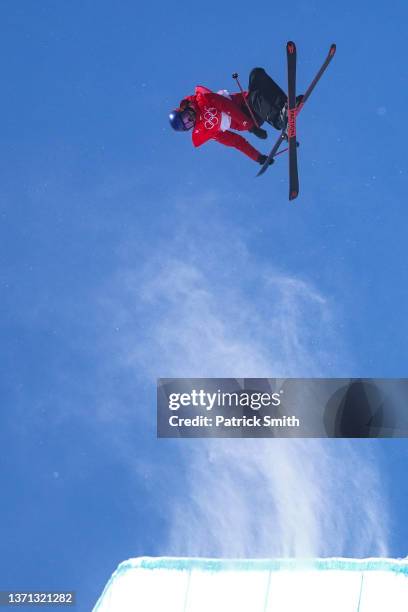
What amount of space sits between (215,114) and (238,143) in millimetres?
513

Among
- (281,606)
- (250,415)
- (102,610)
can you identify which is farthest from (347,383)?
(102,610)

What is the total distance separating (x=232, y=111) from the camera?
819cm

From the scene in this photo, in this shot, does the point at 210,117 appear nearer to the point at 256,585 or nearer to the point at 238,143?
the point at 238,143

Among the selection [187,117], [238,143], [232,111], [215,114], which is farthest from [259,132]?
[187,117]

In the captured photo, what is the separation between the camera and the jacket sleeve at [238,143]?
27.9ft

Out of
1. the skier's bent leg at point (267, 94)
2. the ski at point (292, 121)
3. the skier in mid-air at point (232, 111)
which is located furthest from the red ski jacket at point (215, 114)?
the ski at point (292, 121)

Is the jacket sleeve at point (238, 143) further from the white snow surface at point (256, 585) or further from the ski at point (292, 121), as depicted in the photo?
the white snow surface at point (256, 585)

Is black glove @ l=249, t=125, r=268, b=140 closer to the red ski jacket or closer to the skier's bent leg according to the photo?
the red ski jacket

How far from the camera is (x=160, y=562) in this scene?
360 inches

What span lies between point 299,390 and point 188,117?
353cm

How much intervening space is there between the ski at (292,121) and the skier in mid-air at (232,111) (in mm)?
87

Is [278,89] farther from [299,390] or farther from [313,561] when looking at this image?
[313,561]

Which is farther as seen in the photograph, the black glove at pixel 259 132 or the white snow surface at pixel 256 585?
the white snow surface at pixel 256 585

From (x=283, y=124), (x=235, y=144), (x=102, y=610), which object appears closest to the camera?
(x=283, y=124)
